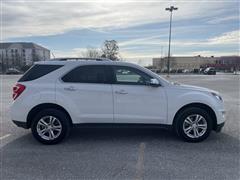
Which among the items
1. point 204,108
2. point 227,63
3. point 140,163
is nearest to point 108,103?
point 140,163

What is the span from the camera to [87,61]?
18.9ft

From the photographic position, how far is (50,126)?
5512 millimetres

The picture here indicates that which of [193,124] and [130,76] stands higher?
[130,76]

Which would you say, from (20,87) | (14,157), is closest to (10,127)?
(20,87)

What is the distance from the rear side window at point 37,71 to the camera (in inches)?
221

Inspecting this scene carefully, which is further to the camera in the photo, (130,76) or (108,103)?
(130,76)

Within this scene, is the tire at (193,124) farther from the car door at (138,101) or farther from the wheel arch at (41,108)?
the wheel arch at (41,108)

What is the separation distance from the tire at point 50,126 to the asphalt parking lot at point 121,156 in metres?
0.18

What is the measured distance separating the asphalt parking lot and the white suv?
0.37 metres

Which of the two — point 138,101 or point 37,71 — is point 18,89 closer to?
point 37,71

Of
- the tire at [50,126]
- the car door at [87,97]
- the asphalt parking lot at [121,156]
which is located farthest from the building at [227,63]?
the tire at [50,126]

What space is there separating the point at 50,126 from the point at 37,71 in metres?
1.21

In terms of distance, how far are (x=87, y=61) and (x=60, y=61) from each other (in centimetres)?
59

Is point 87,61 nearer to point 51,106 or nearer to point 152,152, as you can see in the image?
point 51,106
